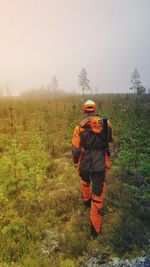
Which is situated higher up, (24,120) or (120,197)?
(24,120)

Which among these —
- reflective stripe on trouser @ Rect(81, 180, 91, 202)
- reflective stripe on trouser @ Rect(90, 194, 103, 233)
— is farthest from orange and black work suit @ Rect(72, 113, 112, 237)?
reflective stripe on trouser @ Rect(81, 180, 91, 202)

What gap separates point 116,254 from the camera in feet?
17.7

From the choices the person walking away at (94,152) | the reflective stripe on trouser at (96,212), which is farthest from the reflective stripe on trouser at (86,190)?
the reflective stripe on trouser at (96,212)

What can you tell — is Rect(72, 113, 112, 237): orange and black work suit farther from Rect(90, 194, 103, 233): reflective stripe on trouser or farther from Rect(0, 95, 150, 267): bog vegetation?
Rect(0, 95, 150, 267): bog vegetation

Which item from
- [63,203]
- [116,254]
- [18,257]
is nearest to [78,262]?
[116,254]

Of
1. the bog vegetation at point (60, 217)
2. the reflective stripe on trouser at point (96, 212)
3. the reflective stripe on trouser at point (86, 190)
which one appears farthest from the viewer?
the reflective stripe on trouser at point (86, 190)

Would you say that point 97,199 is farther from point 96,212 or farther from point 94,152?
point 94,152

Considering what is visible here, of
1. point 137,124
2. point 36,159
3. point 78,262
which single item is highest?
point 137,124

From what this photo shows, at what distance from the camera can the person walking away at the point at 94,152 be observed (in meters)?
6.05

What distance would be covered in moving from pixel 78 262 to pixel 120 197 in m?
2.68

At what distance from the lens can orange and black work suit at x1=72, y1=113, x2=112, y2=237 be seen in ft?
19.8

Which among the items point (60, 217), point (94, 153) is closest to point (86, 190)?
point (60, 217)

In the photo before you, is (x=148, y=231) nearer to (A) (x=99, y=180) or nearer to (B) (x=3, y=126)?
(A) (x=99, y=180)

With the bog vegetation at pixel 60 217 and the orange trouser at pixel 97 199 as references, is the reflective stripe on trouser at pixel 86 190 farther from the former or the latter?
the orange trouser at pixel 97 199
